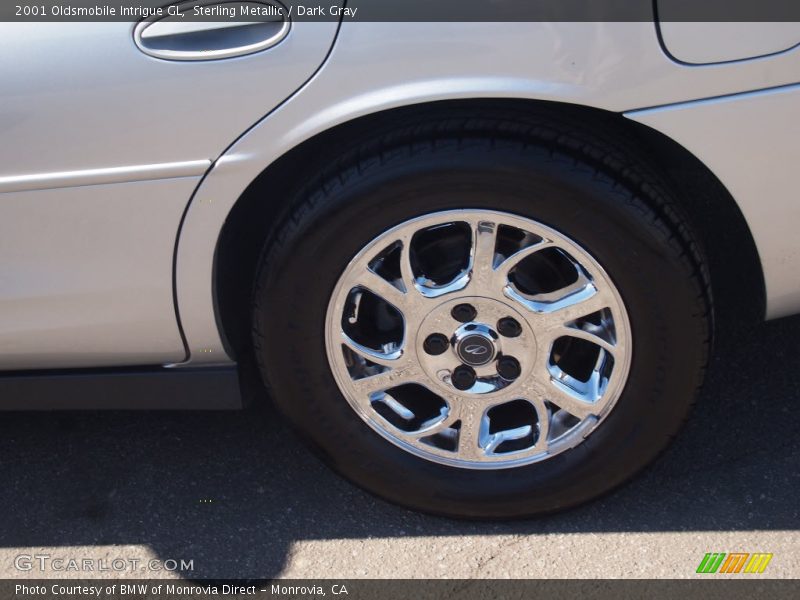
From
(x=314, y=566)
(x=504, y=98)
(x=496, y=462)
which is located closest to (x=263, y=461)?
(x=314, y=566)

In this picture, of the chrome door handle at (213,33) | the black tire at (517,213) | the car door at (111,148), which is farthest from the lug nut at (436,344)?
the chrome door handle at (213,33)

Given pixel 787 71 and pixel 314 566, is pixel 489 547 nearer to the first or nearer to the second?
pixel 314 566

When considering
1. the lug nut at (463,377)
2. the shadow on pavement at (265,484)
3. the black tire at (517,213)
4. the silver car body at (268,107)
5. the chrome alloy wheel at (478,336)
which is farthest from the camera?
the shadow on pavement at (265,484)

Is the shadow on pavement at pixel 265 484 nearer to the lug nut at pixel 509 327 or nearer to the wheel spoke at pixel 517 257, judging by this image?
the lug nut at pixel 509 327

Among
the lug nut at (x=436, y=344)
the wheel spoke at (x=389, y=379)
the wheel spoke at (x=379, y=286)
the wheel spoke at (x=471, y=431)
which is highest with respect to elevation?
the wheel spoke at (x=379, y=286)

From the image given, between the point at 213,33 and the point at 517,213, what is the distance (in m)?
0.71

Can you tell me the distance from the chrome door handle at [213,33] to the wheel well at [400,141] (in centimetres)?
26

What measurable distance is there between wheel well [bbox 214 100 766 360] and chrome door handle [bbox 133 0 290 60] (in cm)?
26

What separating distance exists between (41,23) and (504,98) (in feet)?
3.04

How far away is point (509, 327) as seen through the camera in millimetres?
2066

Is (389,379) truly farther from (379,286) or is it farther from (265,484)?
(265,484)

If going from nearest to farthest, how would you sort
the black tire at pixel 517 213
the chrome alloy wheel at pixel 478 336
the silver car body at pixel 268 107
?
1. the silver car body at pixel 268 107
2. the black tire at pixel 517 213
3. the chrome alloy wheel at pixel 478 336

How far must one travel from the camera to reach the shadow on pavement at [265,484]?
2.25 meters

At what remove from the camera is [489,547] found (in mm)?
2193
